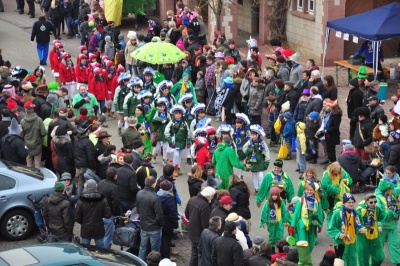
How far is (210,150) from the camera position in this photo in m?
18.6

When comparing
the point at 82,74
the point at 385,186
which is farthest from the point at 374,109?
the point at 82,74

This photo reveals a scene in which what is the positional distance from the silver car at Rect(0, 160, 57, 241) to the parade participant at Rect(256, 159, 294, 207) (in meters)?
3.79

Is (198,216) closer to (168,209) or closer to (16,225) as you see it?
(168,209)

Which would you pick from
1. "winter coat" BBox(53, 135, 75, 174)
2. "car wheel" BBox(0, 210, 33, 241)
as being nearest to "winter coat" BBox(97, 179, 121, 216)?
"car wheel" BBox(0, 210, 33, 241)

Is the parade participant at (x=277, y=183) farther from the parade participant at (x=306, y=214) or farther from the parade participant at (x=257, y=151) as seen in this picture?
the parade participant at (x=257, y=151)

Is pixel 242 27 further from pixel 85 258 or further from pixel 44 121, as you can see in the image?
pixel 85 258

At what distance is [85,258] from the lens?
12.7 metres

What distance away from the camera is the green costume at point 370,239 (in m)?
14.9

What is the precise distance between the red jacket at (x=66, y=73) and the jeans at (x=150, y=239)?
1070cm

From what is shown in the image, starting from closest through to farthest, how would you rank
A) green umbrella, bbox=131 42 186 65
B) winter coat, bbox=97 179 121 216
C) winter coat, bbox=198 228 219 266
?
winter coat, bbox=198 228 219 266
winter coat, bbox=97 179 121 216
green umbrella, bbox=131 42 186 65

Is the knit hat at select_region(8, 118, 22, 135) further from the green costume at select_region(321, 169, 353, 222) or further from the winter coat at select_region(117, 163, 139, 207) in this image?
the green costume at select_region(321, 169, 353, 222)

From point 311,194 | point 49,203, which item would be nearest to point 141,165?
point 49,203

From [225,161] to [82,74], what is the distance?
803 centimetres

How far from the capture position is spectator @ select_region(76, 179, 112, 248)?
15.3 metres
